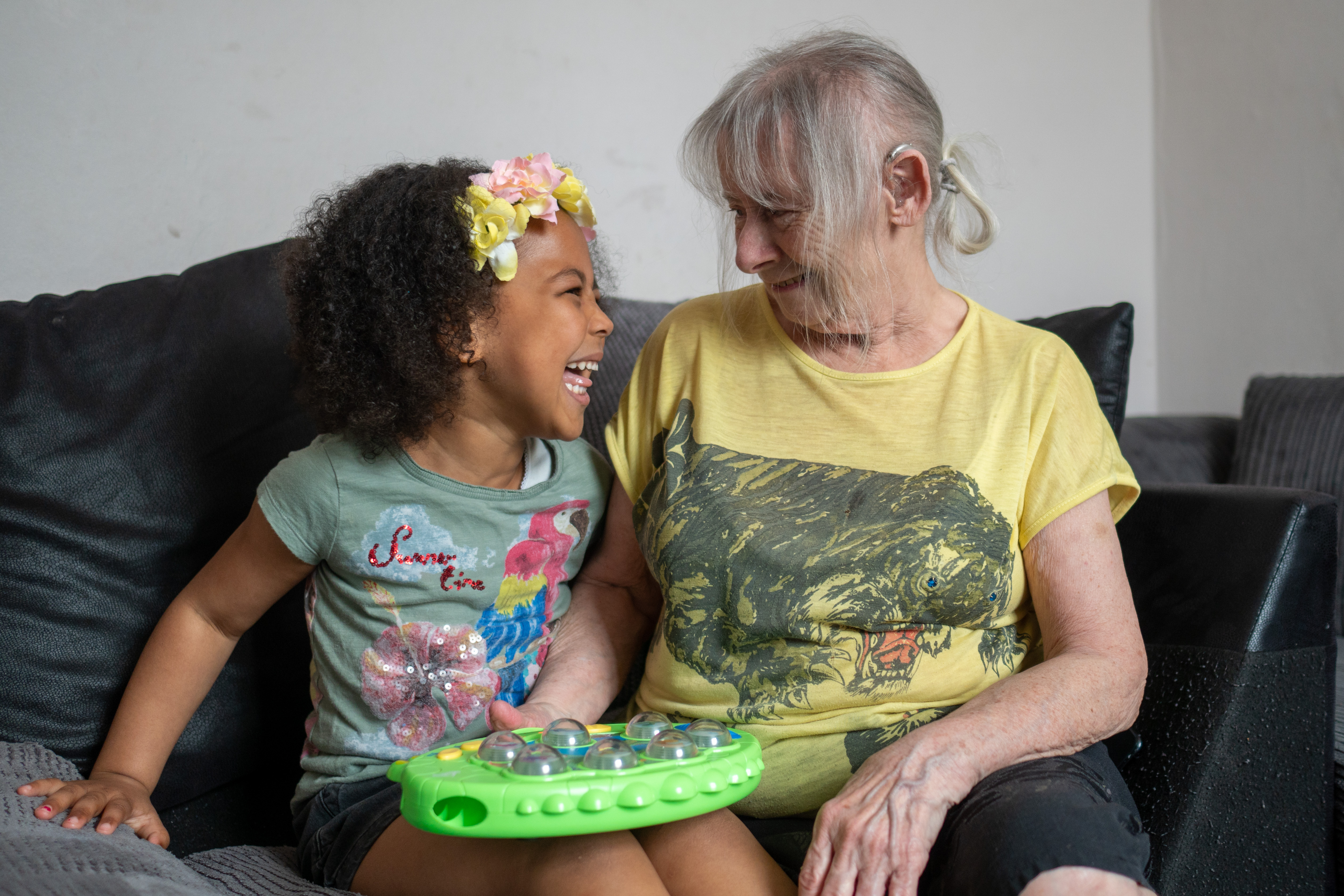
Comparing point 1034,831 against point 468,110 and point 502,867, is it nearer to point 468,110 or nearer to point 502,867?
point 502,867

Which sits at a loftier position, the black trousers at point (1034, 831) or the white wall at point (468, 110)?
the white wall at point (468, 110)

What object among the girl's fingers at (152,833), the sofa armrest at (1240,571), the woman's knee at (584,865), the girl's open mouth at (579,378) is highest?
the girl's open mouth at (579,378)

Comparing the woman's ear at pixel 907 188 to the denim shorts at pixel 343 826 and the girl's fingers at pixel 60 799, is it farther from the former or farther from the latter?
the girl's fingers at pixel 60 799

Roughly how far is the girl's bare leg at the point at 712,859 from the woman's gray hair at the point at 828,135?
1.76 feet

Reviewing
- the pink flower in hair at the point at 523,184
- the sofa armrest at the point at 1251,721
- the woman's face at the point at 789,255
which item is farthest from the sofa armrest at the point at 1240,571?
the pink flower in hair at the point at 523,184

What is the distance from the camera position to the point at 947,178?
3.68 ft

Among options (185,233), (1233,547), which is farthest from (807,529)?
(185,233)

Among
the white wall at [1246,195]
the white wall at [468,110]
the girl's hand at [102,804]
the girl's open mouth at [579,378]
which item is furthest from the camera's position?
the white wall at [1246,195]

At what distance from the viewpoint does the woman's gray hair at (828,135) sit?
3.42 feet

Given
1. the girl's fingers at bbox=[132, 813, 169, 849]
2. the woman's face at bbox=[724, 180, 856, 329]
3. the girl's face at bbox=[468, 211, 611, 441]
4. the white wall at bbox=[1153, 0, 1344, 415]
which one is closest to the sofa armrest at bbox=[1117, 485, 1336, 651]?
the woman's face at bbox=[724, 180, 856, 329]

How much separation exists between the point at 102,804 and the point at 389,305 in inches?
22.0

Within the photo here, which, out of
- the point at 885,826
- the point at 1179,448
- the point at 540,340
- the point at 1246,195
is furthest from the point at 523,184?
the point at 1246,195

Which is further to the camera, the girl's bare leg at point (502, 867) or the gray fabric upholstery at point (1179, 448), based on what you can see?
the gray fabric upholstery at point (1179, 448)

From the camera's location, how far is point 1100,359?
127cm
